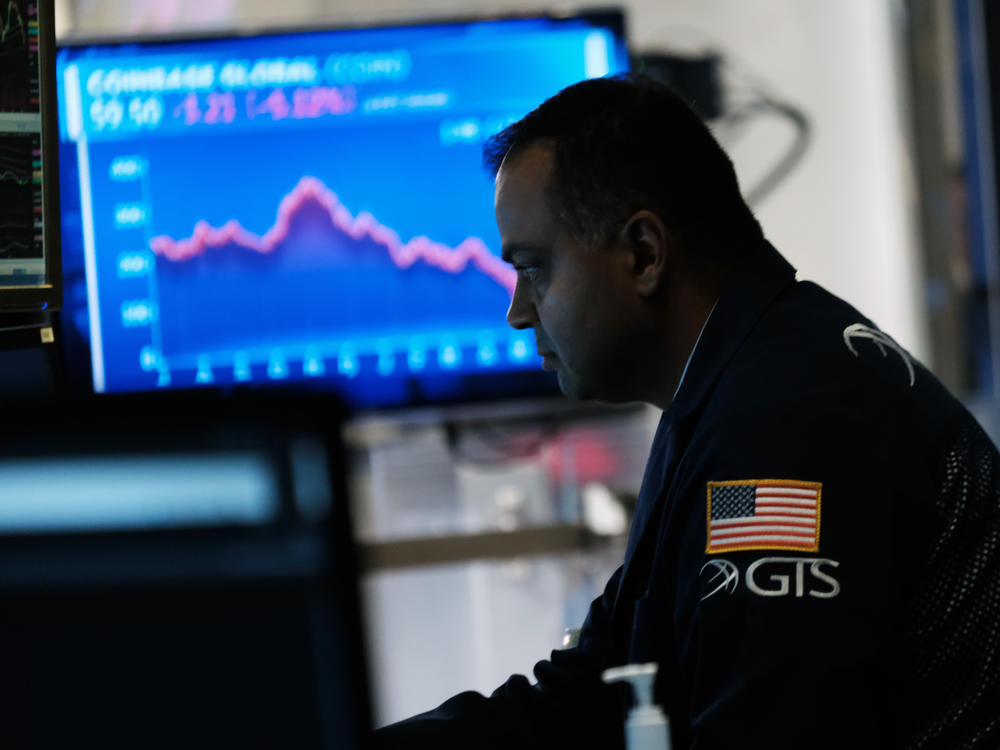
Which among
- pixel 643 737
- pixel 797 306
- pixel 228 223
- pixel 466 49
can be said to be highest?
pixel 466 49

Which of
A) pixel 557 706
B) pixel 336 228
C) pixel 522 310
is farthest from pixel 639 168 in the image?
pixel 336 228

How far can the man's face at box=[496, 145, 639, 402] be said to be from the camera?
1.15 meters

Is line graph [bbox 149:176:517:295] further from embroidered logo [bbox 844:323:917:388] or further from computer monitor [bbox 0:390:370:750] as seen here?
computer monitor [bbox 0:390:370:750]

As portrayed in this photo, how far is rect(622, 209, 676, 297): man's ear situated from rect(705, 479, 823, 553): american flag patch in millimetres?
294

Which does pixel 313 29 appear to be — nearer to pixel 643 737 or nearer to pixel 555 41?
pixel 555 41

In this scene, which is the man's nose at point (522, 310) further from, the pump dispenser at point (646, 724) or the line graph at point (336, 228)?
the line graph at point (336, 228)

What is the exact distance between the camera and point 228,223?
2.17 m

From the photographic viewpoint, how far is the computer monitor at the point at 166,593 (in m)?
0.52

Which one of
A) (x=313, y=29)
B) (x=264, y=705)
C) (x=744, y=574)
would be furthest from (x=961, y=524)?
(x=313, y=29)

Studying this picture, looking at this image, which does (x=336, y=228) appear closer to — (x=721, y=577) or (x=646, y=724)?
(x=721, y=577)

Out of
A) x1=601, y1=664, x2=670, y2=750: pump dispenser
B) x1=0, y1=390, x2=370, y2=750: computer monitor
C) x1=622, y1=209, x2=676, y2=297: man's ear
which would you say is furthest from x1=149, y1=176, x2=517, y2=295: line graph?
x1=0, y1=390, x2=370, y2=750: computer monitor

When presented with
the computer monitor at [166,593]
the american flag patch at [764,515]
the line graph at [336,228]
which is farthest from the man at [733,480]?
the line graph at [336,228]

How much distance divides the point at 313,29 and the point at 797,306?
4.56ft

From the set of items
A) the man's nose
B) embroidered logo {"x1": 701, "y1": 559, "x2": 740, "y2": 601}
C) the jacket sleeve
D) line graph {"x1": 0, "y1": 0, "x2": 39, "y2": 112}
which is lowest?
the jacket sleeve
